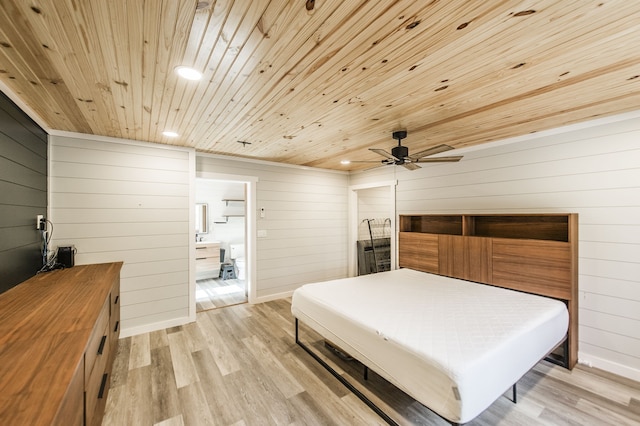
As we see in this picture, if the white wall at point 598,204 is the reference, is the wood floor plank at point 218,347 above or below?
below

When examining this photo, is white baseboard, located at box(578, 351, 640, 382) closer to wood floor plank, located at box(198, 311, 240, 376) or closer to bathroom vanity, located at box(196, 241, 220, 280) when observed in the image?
wood floor plank, located at box(198, 311, 240, 376)

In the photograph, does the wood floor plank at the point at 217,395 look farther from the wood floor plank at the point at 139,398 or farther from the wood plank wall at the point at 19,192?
the wood plank wall at the point at 19,192

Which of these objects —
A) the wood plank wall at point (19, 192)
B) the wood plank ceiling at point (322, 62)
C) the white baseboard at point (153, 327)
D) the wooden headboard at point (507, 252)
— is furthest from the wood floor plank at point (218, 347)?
the wooden headboard at point (507, 252)

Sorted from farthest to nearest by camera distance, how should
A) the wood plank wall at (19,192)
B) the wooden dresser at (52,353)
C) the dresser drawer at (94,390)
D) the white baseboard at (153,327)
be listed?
the white baseboard at (153,327)
the wood plank wall at (19,192)
the dresser drawer at (94,390)
the wooden dresser at (52,353)

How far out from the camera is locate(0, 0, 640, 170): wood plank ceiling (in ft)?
4.12

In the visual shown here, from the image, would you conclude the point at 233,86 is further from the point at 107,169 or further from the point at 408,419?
the point at 408,419

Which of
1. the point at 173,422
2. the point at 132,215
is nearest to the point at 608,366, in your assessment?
the point at 173,422

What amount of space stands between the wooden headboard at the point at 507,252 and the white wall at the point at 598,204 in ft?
0.55

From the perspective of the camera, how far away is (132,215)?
3.46 meters

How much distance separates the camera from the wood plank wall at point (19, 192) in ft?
6.42

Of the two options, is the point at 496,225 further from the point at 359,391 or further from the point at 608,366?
the point at 359,391

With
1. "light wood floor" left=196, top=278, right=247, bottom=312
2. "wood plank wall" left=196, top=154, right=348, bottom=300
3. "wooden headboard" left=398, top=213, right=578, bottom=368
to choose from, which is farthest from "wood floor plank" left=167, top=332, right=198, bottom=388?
"wooden headboard" left=398, top=213, right=578, bottom=368

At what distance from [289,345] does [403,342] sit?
180 centimetres

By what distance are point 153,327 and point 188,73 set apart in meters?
3.32
